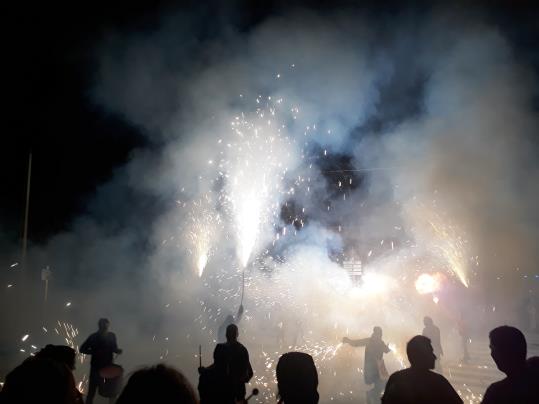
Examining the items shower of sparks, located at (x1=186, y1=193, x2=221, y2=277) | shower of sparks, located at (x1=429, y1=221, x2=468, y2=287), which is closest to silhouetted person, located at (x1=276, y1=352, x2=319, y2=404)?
shower of sparks, located at (x1=186, y1=193, x2=221, y2=277)

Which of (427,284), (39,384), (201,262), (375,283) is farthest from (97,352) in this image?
(427,284)

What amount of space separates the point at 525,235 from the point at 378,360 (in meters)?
11.0

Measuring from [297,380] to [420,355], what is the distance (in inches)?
29.5

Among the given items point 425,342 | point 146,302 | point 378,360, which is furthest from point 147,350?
point 425,342

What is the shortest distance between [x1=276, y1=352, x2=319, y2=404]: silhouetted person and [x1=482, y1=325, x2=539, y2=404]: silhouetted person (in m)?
0.91

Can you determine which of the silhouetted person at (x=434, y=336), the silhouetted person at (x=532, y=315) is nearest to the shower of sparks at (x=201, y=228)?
the silhouetted person at (x=434, y=336)

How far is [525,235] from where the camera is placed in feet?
46.3

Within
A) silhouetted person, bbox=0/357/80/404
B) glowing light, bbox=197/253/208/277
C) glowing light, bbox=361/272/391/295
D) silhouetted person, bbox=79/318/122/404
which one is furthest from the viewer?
glowing light, bbox=197/253/208/277

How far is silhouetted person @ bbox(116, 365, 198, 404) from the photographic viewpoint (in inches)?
53.2

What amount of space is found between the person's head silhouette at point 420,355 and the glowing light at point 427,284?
1354 centimetres

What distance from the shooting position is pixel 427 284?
50.3 ft

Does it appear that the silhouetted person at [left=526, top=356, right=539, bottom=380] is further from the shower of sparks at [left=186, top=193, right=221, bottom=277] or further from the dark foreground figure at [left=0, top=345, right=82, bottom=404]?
the shower of sparks at [left=186, top=193, right=221, bottom=277]

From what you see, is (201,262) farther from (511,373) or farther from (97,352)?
(511,373)

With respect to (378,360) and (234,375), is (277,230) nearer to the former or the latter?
(378,360)
